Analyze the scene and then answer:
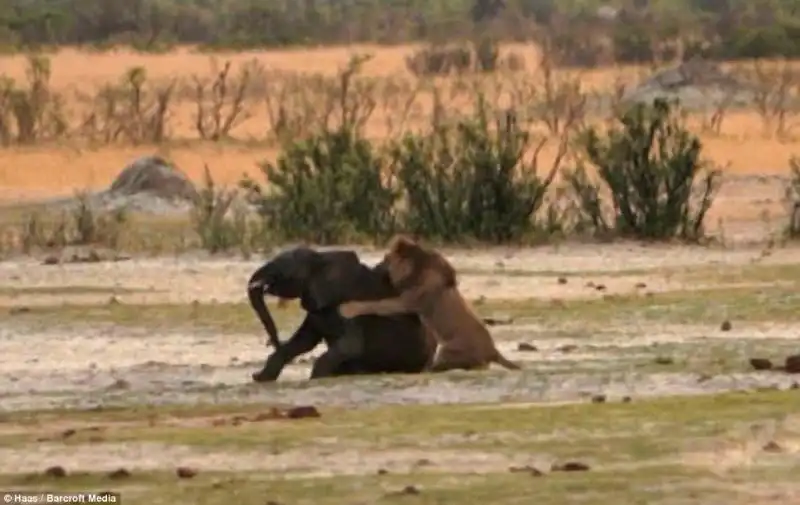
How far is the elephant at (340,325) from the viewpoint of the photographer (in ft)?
48.6

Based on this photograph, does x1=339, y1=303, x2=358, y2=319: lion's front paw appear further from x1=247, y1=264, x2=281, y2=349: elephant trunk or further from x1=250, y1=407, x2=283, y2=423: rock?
x1=250, y1=407, x2=283, y2=423: rock

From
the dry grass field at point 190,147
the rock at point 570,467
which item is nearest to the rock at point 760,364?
the rock at point 570,467

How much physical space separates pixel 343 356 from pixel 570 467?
15.3 ft

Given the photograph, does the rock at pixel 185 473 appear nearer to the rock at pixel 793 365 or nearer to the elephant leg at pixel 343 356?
the elephant leg at pixel 343 356

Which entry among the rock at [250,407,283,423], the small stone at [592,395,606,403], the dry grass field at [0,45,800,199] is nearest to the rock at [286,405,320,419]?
the rock at [250,407,283,423]

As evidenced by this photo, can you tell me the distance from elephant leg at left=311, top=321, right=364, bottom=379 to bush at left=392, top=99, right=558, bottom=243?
11512mm

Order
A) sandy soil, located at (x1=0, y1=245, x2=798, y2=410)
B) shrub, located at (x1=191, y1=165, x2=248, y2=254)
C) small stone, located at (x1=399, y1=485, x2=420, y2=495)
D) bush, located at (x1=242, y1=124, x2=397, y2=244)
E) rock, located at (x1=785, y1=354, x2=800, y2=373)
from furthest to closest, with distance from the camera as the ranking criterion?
bush, located at (x1=242, y1=124, x2=397, y2=244)
shrub, located at (x1=191, y1=165, x2=248, y2=254)
rock, located at (x1=785, y1=354, x2=800, y2=373)
sandy soil, located at (x1=0, y1=245, x2=798, y2=410)
small stone, located at (x1=399, y1=485, x2=420, y2=495)

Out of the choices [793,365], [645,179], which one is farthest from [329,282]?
[645,179]

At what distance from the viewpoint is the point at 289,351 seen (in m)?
14.9

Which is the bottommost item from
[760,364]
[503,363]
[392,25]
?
[392,25]

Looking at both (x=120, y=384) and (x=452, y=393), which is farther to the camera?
(x=120, y=384)

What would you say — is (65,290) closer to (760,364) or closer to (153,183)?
(760,364)

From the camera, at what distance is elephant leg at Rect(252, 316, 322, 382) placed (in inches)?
583

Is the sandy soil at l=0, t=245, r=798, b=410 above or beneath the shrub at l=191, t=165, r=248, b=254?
above
